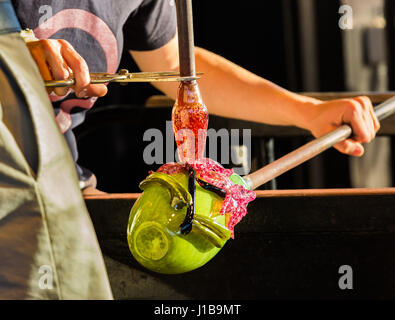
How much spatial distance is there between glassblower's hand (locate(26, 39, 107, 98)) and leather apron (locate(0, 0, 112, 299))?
85 millimetres

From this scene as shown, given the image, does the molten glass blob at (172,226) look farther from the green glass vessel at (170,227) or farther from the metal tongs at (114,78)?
the metal tongs at (114,78)

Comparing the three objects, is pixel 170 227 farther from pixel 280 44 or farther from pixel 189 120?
pixel 280 44

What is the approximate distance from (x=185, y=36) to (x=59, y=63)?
154 millimetres

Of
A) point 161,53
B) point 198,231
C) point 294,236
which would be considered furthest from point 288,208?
point 161,53

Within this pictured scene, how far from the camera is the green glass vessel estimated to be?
1.88 feet

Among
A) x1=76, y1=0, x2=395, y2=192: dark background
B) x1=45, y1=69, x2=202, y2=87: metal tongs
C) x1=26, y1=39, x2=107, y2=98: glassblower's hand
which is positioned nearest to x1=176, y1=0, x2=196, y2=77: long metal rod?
x1=45, y1=69, x2=202, y2=87: metal tongs

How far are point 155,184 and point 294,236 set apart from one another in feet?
0.88

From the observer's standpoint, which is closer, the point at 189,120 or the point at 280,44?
the point at 189,120

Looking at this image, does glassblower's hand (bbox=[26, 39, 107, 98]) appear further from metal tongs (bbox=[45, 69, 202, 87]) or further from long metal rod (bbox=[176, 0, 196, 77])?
long metal rod (bbox=[176, 0, 196, 77])

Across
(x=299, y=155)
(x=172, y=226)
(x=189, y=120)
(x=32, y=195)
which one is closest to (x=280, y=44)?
(x=299, y=155)

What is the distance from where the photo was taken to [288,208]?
30.8 inches

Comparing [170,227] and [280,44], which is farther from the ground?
[280,44]

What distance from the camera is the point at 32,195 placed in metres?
0.46

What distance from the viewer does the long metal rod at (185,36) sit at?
0.64 meters
